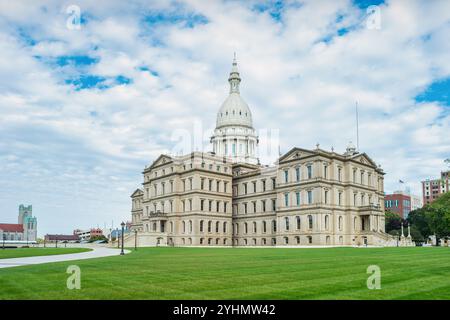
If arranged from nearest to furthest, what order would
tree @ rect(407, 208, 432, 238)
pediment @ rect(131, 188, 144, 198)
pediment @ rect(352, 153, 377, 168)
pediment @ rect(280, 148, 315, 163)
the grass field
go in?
the grass field → pediment @ rect(280, 148, 315, 163) → pediment @ rect(352, 153, 377, 168) → tree @ rect(407, 208, 432, 238) → pediment @ rect(131, 188, 144, 198)

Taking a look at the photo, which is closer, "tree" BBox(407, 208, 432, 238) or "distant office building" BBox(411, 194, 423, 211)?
"tree" BBox(407, 208, 432, 238)

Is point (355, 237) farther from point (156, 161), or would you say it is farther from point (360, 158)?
point (156, 161)

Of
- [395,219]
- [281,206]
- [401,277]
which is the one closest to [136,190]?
[281,206]

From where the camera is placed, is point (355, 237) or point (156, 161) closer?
point (355, 237)

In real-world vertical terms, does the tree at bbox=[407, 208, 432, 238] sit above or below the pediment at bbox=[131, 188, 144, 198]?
below

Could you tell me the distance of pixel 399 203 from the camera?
162250mm

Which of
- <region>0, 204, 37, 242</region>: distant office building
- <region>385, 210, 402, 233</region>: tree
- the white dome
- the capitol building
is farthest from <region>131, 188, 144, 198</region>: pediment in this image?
<region>0, 204, 37, 242</region>: distant office building

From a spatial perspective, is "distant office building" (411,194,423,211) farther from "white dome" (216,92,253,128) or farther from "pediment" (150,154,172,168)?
"pediment" (150,154,172,168)

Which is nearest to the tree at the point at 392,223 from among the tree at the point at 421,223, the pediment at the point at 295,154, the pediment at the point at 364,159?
the tree at the point at 421,223

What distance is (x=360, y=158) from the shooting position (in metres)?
77.9

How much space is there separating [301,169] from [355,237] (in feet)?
48.1

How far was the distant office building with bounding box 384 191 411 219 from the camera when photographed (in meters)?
162

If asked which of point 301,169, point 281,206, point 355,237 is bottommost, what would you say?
point 355,237

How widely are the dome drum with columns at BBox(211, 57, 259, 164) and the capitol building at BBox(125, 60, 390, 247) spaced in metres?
17.4
